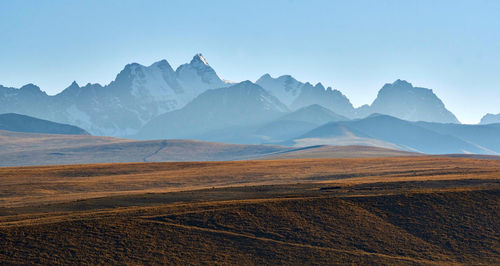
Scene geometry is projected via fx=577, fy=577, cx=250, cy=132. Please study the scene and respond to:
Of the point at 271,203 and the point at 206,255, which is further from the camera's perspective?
the point at 271,203

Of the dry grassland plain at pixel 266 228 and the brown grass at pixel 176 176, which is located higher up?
the brown grass at pixel 176 176

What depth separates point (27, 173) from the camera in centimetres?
11312

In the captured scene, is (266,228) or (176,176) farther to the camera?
(176,176)

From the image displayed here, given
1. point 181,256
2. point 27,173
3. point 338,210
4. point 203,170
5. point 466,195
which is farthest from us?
point 203,170

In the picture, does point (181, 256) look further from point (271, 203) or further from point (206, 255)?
point (271, 203)

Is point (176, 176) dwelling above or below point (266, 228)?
above

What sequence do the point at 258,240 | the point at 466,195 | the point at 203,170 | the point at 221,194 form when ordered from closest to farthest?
1. the point at 258,240
2. the point at 466,195
3. the point at 221,194
4. the point at 203,170

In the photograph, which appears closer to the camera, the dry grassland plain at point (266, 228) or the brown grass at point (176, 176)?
the dry grassland plain at point (266, 228)

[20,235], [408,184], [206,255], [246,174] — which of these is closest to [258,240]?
[206,255]

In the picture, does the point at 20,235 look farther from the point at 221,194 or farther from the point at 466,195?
the point at 466,195

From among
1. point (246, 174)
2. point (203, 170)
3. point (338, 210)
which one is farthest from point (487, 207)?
point (203, 170)

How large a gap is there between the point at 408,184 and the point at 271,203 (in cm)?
2726

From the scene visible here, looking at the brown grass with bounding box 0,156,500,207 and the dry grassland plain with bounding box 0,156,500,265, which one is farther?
the brown grass with bounding box 0,156,500,207

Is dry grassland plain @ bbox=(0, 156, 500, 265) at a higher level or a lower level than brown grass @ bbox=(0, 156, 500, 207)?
lower
